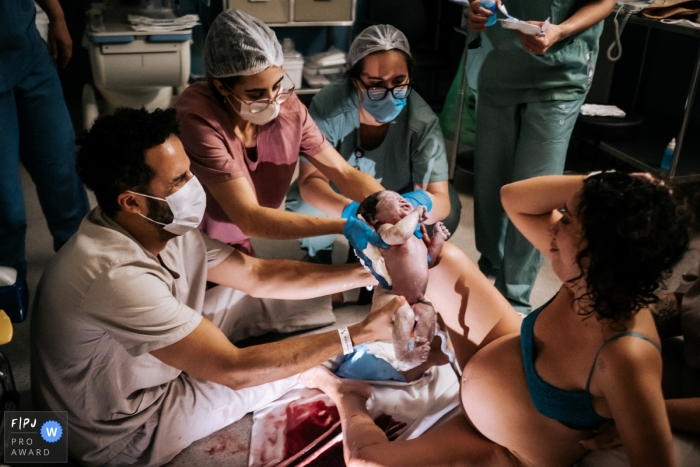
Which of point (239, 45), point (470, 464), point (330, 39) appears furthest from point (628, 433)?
point (330, 39)

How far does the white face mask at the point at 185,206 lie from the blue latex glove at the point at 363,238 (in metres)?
0.36

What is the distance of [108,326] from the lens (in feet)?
4.43

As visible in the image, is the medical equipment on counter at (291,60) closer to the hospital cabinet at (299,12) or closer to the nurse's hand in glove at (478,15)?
the hospital cabinet at (299,12)

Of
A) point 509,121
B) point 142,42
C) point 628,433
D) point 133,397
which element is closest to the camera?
point 628,433

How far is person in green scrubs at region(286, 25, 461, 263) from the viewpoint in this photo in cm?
204

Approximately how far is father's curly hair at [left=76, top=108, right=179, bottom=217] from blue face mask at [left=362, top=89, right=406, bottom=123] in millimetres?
815

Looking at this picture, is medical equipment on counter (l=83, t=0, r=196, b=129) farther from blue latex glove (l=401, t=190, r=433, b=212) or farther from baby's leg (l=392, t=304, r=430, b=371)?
baby's leg (l=392, t=304, r=430, b=371)

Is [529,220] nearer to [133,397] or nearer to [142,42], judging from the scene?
[133,397]

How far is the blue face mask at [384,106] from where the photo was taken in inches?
80.7

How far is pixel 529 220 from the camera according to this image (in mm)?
1472

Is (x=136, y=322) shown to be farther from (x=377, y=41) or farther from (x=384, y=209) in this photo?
(x=377, y=41)

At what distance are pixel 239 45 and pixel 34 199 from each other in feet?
6.28

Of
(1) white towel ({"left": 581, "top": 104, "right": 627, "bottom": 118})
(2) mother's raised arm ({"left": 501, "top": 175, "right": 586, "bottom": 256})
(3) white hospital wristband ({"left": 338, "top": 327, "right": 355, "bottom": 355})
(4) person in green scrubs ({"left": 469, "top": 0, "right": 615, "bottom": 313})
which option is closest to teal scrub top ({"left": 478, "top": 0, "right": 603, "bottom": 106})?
(4) person in green scrubs ({"left": 469, "top": 0, "right": 615, "bottom": 313})

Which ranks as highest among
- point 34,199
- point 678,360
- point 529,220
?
point 529,220
